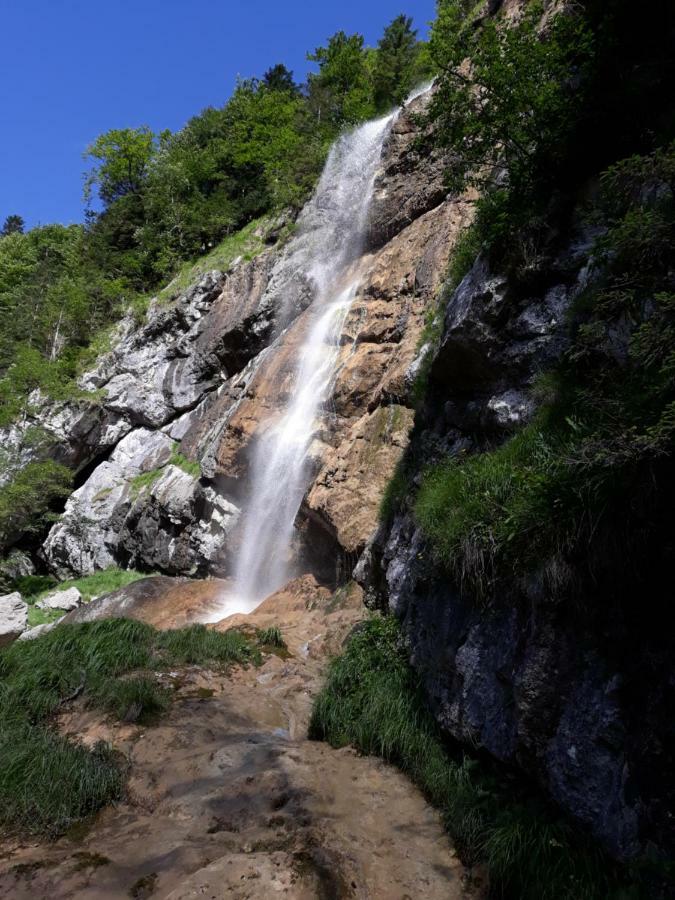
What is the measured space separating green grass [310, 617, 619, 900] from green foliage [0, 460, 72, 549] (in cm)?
1678

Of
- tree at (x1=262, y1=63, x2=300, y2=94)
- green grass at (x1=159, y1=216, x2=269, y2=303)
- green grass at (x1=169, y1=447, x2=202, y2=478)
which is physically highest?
tree at (x1=262, y1=63, x2=300, y2=94)

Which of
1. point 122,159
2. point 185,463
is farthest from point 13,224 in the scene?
point 185,463

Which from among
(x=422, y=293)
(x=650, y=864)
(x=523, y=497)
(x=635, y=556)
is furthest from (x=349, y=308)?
(x=650, y=864)

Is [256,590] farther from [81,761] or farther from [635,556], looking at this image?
[635,556]

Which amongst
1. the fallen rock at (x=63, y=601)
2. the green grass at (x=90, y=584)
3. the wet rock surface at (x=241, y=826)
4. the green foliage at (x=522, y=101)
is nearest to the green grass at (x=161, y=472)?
the green grass at (x=90, y=584)

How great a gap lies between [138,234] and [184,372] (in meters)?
12.8

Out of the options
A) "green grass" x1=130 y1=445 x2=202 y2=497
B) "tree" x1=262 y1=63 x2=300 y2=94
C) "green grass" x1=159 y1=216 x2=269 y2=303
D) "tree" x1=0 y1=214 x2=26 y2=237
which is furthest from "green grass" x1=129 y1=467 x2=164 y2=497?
"tree" x1=0 y1=214 x2=26 y2=237

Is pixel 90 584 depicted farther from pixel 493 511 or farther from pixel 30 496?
pixel 493 511

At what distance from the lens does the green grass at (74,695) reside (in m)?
4.23

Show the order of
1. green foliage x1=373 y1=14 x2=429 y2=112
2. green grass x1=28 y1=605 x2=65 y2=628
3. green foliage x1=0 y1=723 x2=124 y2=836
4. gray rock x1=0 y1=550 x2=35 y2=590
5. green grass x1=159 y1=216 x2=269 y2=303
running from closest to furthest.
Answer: green foliage x1=0 y1=723 x2=124 y2=836
green grass x1=28 y1=605 x2=65 y2=628
gray rock x1=0 y1=550 x2=35 y2=590
green grass x1=159 y1=216 x2=269 y2=303
green foliage x1=373 y1=14 x2=429 y2=112

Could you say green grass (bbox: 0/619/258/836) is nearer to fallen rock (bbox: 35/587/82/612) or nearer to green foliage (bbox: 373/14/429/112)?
fallen rock (bbox: 35/587/82/612)

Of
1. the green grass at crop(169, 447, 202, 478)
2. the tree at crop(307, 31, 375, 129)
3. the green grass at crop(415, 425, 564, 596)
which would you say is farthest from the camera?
the tree at crop(307, 31, 375, 129)

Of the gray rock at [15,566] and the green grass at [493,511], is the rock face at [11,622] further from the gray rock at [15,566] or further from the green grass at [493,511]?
the gray rock at [15,566]

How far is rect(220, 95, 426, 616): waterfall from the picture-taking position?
12.5 m
